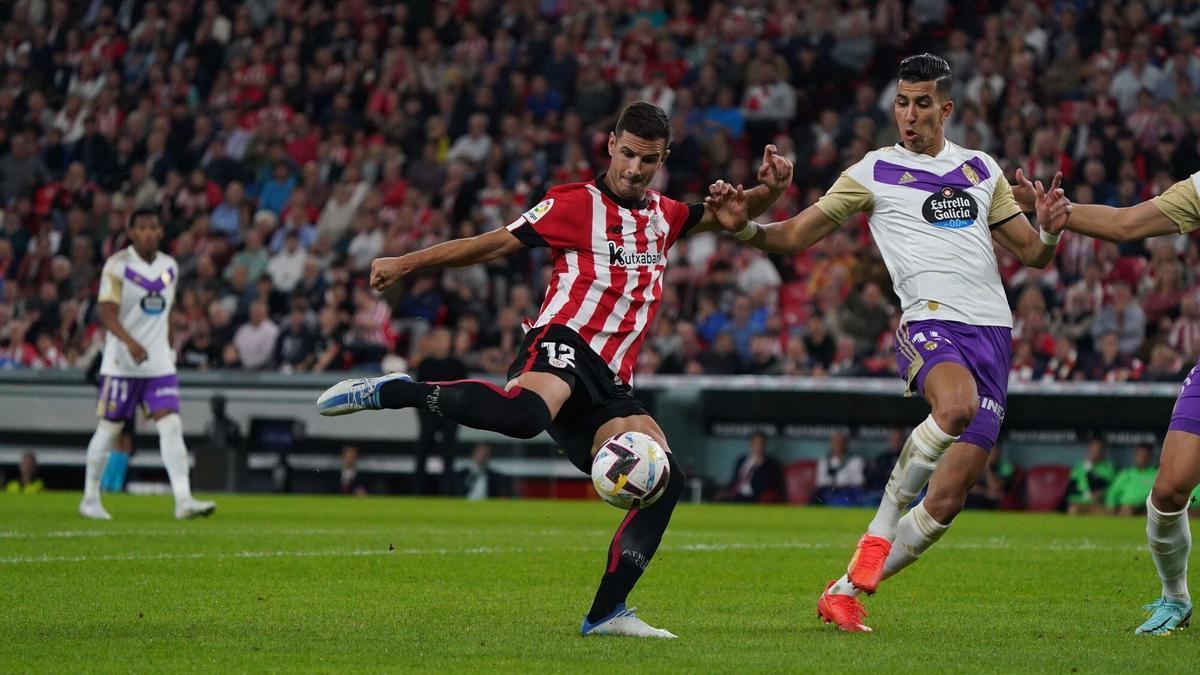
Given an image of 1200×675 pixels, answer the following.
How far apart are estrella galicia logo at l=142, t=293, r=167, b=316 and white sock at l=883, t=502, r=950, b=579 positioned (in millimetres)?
8648

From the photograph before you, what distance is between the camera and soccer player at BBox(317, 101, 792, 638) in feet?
23.5

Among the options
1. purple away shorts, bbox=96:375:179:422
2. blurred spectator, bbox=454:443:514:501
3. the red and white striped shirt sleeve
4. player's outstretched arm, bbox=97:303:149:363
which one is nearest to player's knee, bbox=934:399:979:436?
the red and white striped shirt sleeve

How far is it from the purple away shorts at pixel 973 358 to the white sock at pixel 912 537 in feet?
1.27

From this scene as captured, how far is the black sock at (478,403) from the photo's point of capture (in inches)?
277

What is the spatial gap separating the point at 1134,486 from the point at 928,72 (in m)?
10.7

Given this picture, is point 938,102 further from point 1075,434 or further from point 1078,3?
point 1078,3

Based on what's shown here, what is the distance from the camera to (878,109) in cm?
2266

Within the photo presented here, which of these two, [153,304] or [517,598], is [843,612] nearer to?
[517,598]

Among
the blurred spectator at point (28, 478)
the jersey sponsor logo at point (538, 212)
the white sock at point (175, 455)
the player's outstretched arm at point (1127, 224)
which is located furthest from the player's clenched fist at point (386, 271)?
the blurred spectator at point (28, 478)

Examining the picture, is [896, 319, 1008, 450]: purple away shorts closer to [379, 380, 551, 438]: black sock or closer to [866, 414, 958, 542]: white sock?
[866, 414, 958, 542]: white sock

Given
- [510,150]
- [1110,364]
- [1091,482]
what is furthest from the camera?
[510,150]

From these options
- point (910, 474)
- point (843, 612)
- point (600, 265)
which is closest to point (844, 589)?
point (843, 612)

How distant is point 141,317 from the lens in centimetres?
1481

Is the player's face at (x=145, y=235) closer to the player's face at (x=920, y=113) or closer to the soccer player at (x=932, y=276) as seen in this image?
the soccer player at (x=932, y=276)
